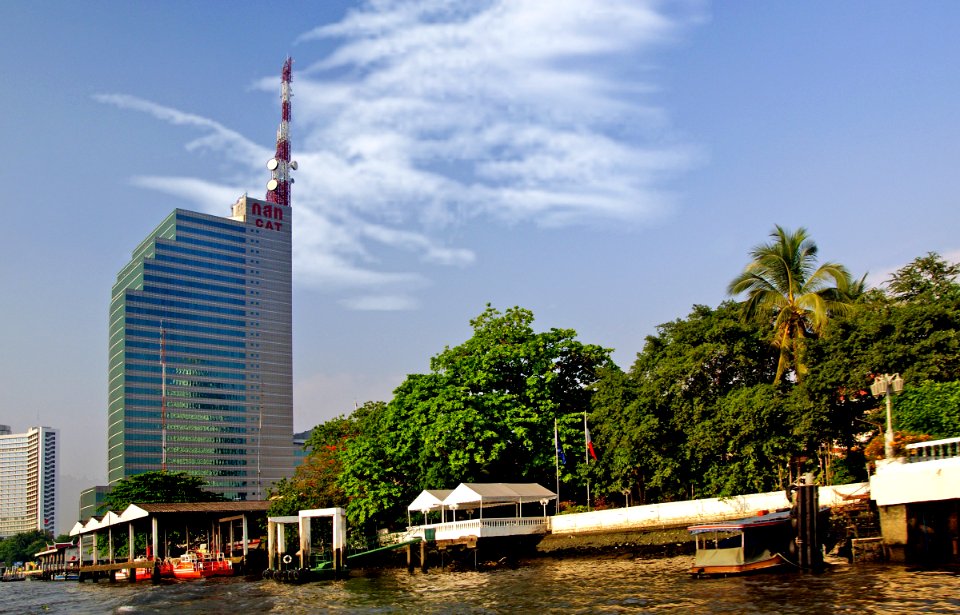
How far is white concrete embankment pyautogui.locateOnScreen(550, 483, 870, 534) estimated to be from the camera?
1398 inches

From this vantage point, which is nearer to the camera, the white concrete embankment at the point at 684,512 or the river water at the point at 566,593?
the river water at the point at 566,593

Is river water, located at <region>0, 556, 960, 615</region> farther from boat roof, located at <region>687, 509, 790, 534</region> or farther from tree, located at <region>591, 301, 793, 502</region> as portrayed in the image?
tree, located at <region>591, 301, 793, 502</region>

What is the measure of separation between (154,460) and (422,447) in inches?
5602

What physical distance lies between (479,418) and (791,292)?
18.1 metres

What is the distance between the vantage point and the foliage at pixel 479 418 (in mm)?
50469

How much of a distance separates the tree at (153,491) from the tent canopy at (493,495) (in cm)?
5482

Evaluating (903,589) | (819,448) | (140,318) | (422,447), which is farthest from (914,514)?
(140,318)

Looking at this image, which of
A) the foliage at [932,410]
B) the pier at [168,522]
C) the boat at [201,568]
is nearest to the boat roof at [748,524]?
the foliage at [932,410]

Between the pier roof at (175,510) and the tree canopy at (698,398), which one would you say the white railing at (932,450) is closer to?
the tree canopy at (698,398)

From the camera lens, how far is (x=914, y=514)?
27969mm

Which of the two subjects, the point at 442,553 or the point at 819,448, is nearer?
the point at 819,448

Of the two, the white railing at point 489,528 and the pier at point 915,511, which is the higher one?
the pier at point 915,511

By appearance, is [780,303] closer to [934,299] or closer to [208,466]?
[934,299]

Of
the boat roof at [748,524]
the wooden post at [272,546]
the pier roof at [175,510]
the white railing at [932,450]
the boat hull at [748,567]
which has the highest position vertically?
the white railing at [932,450]
